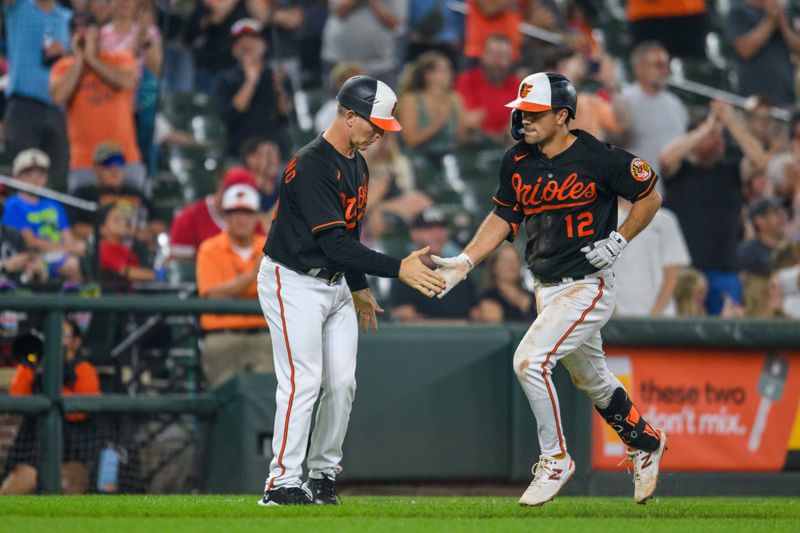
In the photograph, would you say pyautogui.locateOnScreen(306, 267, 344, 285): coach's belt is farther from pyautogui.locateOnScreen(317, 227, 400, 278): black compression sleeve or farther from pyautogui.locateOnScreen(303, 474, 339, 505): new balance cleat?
pyautogui.locateOnScreen(303, 474, 339, 505): new balance cleat

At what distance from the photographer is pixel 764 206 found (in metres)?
12.0

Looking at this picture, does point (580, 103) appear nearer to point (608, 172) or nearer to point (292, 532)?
point (608, 172)

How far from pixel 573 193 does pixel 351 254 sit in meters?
1.17

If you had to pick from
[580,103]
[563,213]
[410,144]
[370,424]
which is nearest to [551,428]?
[563,213]

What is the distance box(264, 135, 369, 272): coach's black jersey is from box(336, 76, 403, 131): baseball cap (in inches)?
9.4

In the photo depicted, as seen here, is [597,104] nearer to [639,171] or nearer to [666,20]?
[666,20]

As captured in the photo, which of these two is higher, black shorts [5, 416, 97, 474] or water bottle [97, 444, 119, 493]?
black shorts [5, 416, 97, 474]

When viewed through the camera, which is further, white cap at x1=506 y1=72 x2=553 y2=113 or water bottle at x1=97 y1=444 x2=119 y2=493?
water bottle at x1=97 y1=444 x2=119 y2=493

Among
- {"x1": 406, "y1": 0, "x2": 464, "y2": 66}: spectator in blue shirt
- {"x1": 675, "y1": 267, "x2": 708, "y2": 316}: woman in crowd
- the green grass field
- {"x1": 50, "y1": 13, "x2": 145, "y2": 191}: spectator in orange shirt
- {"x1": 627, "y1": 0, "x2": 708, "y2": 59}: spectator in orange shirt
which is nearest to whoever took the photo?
the green grass field

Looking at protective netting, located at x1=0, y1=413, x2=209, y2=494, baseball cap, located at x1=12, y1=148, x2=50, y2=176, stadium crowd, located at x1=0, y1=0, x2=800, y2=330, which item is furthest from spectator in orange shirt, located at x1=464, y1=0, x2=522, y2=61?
protective netting, located at x1=0, y1=413, x2=209, y2=494

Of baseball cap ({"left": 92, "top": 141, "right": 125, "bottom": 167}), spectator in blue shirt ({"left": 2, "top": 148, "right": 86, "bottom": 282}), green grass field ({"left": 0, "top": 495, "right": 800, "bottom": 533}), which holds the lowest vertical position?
green grass field ({"left": 0, "top": 495, "right": 800, "bottom": 533})

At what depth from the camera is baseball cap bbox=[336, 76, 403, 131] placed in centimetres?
650

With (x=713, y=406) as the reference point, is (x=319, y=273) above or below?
above

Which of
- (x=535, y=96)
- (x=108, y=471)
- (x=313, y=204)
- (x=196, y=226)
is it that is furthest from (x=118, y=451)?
(x=535, y=96)
